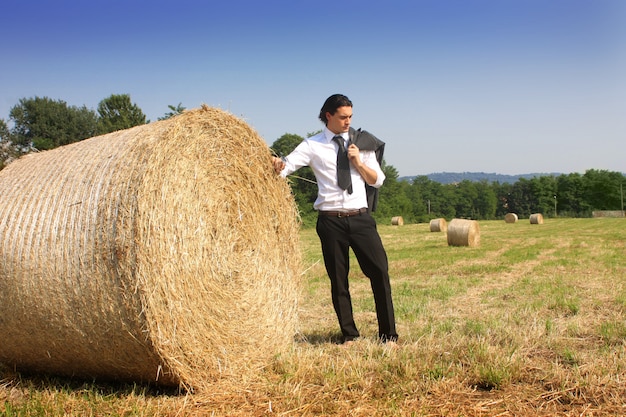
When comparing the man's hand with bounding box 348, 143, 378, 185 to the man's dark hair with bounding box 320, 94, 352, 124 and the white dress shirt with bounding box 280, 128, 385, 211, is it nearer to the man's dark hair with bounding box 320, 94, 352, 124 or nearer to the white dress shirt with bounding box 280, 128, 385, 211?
the white dress shirt with bounding box 280, 128, 385, 211

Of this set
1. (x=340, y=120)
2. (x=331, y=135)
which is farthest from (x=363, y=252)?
(x=340, y=120)

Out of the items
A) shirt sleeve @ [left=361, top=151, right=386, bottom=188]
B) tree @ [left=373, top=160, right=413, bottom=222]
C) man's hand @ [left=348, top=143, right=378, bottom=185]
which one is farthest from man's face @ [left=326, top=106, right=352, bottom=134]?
tree @ [left=373, top=160, right=413, bottom=222]

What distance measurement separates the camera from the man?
198 inches

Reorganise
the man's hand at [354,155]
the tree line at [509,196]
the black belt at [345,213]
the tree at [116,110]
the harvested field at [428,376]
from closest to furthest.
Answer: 1. the harvested field at [428,376]
2. the man's hand at [354,155]
3. the black belt at [345,213]
4. the tree at [116,110]
5. the tree line at [509,196]

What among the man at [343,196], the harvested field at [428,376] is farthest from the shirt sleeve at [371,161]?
the harvested field at [428,376]

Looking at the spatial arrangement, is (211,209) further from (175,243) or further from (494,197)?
(494,197)

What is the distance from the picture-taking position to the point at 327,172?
509 centimetres

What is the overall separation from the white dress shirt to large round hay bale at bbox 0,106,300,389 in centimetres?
57

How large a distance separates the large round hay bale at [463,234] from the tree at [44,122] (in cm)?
4013

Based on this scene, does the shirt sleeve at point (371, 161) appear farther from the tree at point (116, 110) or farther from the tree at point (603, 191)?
the tree at point (603, 191)

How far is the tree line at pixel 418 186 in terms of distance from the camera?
47.8 meters

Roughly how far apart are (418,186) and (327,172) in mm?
103676

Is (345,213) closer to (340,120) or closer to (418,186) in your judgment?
(340,120)

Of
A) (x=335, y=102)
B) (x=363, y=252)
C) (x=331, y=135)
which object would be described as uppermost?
(x=335, y=102)
